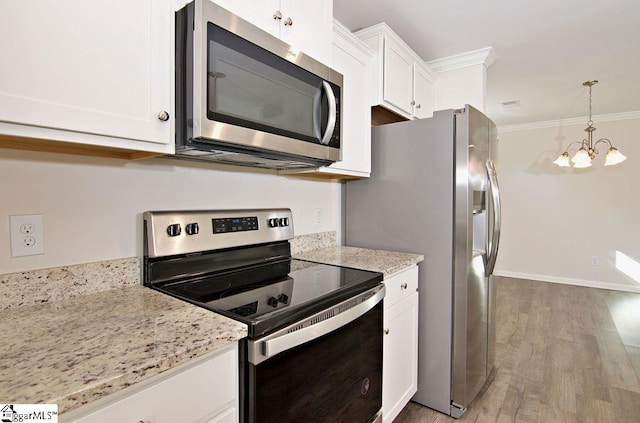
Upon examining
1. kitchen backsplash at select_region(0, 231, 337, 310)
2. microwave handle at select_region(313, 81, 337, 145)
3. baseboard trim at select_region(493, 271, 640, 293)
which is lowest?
baseboard trim at select_region(493, 271, 640, 293)

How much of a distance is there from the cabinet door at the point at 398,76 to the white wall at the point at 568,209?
12.1 feet

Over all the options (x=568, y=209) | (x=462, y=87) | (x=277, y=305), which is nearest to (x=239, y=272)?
(x=277, y=305)

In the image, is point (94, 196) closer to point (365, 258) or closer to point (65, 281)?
point (65, 281)

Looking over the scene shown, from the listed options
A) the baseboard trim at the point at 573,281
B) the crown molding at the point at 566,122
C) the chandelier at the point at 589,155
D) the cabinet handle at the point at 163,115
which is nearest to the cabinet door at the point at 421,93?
the chandelier at the point at 589,155

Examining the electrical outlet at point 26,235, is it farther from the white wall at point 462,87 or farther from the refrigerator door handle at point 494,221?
the white wall at point 462,87

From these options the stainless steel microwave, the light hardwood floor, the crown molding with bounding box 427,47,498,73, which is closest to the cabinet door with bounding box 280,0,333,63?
the stainless steel microwave

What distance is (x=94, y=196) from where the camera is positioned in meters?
1.11

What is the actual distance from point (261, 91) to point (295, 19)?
17.2 inches

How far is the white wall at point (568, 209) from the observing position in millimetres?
4461

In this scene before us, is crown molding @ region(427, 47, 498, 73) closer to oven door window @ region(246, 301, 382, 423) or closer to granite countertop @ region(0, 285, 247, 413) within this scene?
oven door window @ region(246, 301, 382, 423)

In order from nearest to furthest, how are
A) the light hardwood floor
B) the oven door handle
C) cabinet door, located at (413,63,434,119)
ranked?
the oven door handle
the light hardwood floor
cabinet door, located at (413,63,434,119)

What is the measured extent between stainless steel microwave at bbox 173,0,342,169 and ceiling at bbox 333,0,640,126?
1.00 meters

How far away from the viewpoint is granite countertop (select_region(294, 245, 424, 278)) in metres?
1.61

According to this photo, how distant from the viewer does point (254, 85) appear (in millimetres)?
1147
